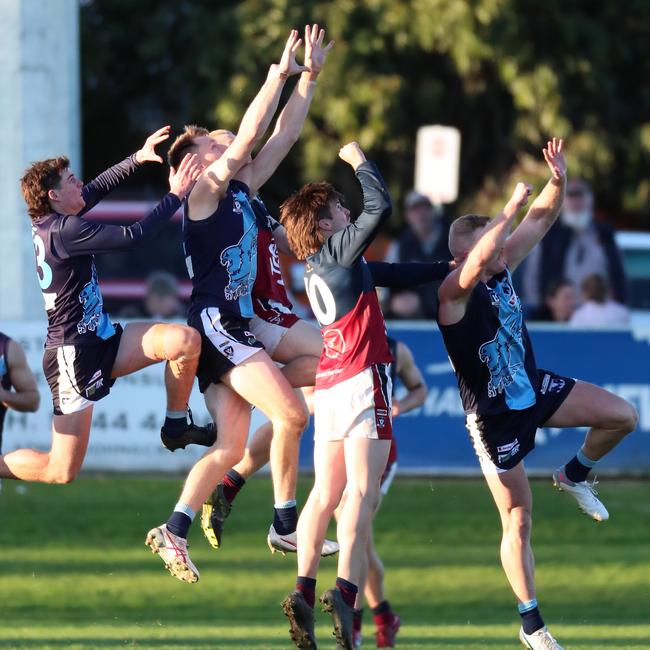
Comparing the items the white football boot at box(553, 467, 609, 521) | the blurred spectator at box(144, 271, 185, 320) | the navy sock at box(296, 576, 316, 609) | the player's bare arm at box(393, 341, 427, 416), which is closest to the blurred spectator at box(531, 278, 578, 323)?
the blurred spectator at box(144, 271, 185, 320)

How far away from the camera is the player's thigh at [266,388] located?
31.7ft

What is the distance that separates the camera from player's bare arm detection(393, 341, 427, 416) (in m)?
13.1

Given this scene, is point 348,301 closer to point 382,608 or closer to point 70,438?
point 70,438

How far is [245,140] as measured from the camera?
9.46m

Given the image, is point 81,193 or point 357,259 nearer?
point 357,259

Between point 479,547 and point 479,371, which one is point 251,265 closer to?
point 479,371

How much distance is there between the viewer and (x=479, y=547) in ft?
53.8

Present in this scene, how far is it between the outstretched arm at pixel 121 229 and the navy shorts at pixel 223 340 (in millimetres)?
599

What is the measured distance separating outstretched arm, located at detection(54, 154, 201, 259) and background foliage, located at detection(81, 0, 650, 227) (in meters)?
15.1

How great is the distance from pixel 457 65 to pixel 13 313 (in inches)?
379

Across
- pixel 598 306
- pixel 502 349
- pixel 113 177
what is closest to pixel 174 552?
pixel 502 349

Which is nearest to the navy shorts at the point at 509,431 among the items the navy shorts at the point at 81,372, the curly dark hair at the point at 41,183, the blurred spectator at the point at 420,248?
the navy shorts at the point at 81,372

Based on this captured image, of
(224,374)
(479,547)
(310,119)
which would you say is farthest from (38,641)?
(310,119)

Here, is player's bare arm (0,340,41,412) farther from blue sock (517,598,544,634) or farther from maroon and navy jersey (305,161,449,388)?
blue sock (517,598,544,634)
